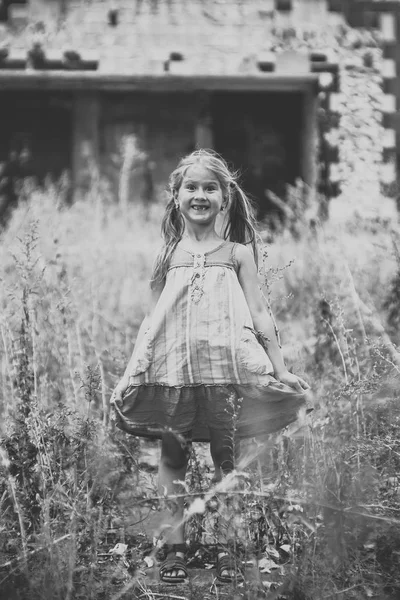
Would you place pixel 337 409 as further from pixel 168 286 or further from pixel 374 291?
pixel 374 291

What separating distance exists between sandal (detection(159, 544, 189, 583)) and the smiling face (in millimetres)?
1131

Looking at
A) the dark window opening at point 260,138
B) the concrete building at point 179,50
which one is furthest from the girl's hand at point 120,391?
the dark window opening at point 260,138

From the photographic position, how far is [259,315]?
8.57ft

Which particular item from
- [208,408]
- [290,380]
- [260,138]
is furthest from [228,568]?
[260,138]

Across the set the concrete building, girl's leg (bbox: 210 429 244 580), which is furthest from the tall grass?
the concrete building

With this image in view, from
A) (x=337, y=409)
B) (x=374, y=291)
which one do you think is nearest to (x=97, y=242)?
(x=374, y=291)

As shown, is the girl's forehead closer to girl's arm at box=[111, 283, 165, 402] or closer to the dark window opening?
girl's arm at box=[111, 283, 165, 402]

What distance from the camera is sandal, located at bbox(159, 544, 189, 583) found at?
8.29 feet

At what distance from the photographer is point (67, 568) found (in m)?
2.36

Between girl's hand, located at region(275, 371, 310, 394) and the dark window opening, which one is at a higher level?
the dark window opening

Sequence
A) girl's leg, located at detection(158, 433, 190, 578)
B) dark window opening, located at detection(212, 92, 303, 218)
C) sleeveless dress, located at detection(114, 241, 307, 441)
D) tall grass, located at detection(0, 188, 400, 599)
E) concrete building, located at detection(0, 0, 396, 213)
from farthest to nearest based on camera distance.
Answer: dark window opening, located at detection(212, 92, 303, 218) < concrete building, located at detection(0, 0, 396, 213) < girl's leg, located at detection(158, 433, 190, 578) < sleeveless dress, located at detection(114, 241, 307, 441) < tall grass, located at detection(0, 188, 400, 599)

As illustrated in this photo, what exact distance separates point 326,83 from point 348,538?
6139mm

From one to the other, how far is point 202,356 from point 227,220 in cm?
67

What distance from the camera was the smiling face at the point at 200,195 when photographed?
2637mm
